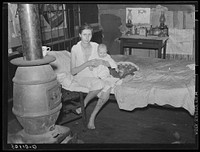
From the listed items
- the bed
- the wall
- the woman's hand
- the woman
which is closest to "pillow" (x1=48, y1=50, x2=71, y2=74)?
the bed

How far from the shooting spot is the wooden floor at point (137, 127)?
6.96ft

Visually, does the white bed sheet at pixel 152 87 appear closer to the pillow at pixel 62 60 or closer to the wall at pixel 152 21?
the pillow at pixel 62 60

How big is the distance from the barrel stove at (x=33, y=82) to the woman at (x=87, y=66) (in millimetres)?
307

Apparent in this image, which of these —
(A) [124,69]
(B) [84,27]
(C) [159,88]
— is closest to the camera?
(B) [84,27]

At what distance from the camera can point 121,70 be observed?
2414mm

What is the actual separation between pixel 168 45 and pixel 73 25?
1.29m

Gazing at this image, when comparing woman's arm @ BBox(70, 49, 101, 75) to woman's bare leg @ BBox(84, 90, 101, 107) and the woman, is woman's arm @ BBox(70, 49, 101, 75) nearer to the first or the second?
the woman

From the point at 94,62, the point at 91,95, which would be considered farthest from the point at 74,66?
the point at 91,95

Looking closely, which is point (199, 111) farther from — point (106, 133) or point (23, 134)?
point (23, 134)

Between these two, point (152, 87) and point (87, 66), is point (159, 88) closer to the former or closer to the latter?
point (152, 87)

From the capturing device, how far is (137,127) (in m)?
2.26

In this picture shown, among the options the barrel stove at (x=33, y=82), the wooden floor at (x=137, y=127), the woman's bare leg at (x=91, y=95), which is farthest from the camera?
the woman's bare leg at (x=91, y=95)

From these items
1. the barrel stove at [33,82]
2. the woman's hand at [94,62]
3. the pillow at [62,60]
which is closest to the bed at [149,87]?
the pillow at [62,60]

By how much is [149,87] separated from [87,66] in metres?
0.59
